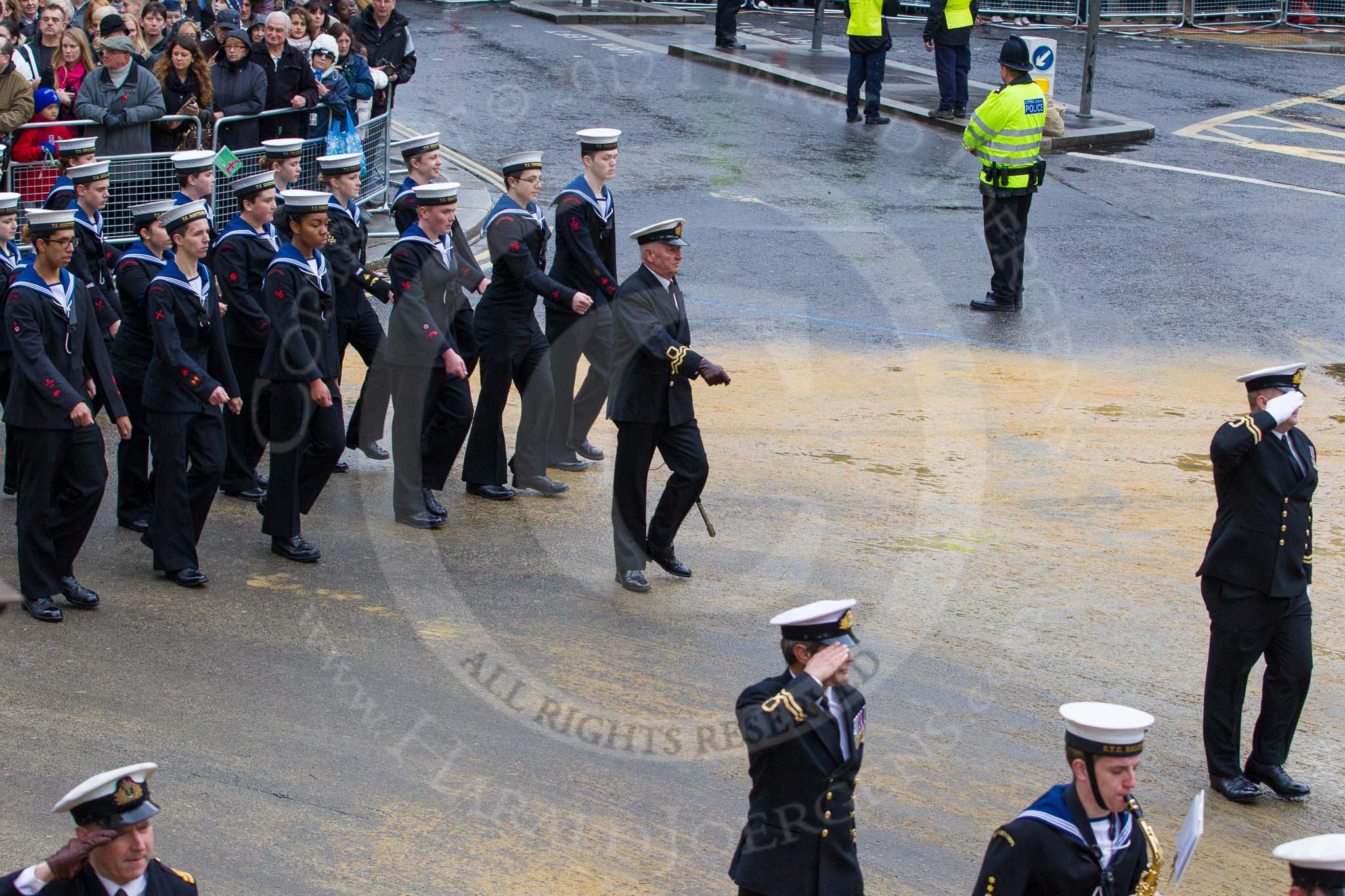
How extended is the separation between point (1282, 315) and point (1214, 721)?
753 centimetres

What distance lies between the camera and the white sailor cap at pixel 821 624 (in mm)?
4812

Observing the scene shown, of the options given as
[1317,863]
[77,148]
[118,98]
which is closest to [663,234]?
[77,148]

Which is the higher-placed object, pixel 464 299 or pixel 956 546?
pixel 464 299

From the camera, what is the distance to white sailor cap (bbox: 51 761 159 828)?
4125 millimetres

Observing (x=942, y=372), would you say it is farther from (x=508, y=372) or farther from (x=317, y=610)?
(x=317, y=610)

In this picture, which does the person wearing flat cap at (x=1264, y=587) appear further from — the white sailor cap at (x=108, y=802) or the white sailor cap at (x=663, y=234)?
the white sailor cap at (x=108, y=802)

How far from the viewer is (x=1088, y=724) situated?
4.39 metres

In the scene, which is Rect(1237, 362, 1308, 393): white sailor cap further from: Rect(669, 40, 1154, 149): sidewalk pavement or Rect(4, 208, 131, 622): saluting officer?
Rect(669, 40, 1154, 149): sidewalk pavement

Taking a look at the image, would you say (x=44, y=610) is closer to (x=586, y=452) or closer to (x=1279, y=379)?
(x=586, y=452)

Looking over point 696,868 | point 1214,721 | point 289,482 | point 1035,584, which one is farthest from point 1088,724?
point 289,482

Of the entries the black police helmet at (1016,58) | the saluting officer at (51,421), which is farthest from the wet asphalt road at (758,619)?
the black police helmet at (1016,58)

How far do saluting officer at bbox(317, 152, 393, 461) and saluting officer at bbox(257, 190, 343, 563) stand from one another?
570 millimetres

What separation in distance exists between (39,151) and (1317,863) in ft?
37.3

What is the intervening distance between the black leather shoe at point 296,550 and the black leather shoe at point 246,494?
3.18ft
